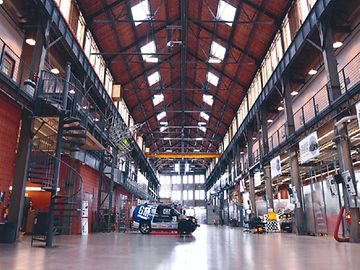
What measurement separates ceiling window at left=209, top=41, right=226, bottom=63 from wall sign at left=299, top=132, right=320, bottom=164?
12.6 metres

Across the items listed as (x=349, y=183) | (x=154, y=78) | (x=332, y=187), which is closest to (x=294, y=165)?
(x=332, y=187)

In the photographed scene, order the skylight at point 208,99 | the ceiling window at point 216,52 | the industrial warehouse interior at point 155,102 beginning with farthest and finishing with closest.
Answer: the skylight at point 208,99 < the ceiling window at point 216,52 < the industrial warehouse interior at point 155,102

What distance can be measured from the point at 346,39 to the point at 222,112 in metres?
21.2

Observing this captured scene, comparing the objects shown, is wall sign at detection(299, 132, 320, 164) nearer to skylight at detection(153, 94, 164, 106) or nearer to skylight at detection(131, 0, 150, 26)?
skylight at detection(131, 0, 150, 26)

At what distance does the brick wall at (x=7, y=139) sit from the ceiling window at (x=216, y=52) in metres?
17.6

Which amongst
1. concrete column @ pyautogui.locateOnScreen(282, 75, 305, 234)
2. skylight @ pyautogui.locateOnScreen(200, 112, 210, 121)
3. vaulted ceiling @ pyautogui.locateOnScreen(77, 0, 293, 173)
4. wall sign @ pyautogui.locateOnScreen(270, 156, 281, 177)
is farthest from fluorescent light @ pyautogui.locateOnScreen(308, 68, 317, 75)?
skylight @ pyautogui.locateOnScreen(200, 112, 210, 121)

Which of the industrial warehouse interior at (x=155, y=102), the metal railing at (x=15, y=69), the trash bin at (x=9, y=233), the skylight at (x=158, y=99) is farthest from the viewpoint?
the skylight at (x=158, y=99)

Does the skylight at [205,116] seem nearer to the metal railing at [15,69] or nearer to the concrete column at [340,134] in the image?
the concrete column at [340,134]

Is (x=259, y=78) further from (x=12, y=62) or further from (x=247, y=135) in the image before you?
(x=12, y=62)

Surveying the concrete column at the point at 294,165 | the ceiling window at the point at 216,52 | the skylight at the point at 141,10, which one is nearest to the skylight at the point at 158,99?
the ceiling window at the point at 216,52

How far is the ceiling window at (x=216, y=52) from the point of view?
26.7m

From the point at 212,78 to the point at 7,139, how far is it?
2327 centimetres

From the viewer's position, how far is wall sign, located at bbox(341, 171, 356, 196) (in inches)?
503

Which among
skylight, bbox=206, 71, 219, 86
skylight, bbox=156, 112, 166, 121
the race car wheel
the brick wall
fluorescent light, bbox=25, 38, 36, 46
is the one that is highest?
skylight, bbox=206, 71, 219, 86
